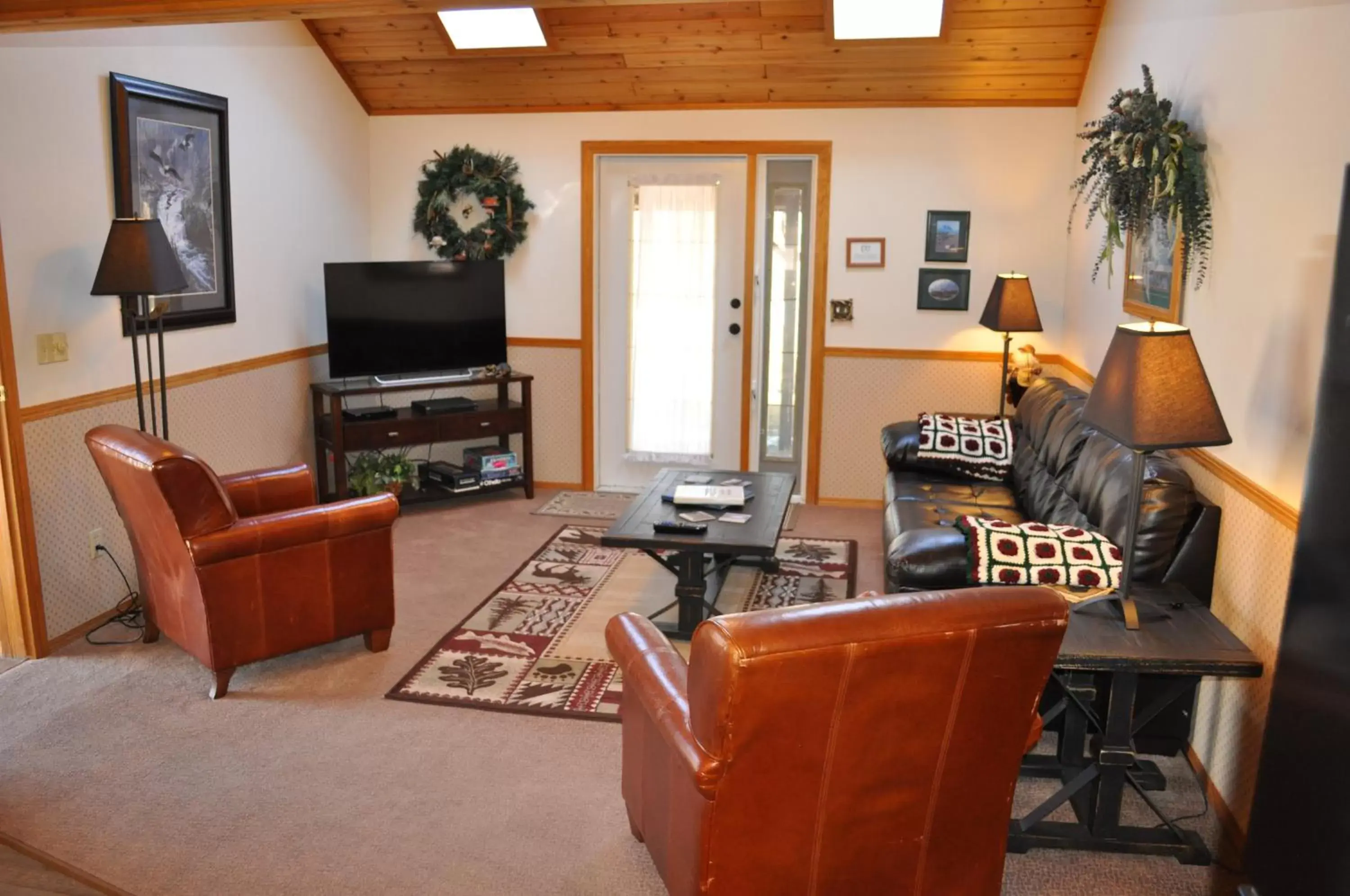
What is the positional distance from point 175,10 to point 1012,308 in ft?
13.0

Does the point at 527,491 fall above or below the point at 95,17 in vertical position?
below

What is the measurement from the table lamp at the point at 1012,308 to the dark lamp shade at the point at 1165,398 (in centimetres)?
281

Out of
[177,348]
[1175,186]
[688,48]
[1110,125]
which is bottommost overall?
[177,348]

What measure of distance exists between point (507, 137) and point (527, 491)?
2.11m

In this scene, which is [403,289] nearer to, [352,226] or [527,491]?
[352,226]

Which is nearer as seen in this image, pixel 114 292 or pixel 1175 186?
pixel 1175 186

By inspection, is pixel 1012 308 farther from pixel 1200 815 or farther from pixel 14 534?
pixel 14 534

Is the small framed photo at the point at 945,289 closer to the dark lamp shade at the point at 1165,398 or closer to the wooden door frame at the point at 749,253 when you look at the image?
the wooden door frame at the point at 749,253

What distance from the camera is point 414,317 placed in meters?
6.10

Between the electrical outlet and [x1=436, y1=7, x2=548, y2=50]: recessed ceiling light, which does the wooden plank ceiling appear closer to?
[x1=436, y1=7, x2=548, y2=50]: recessed ceiling light

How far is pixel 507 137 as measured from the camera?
6.44 metres

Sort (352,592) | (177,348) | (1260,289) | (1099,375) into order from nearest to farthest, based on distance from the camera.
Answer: (1099,375) < (1260,289) < (352,592) < (177,348)

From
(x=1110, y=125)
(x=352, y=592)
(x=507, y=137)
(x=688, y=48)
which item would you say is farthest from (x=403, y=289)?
(x=1110, y=125)

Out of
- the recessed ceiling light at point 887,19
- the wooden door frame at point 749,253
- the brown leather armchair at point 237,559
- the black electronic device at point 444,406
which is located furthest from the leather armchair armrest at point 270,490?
the recessed ceiling light at point 887,19
